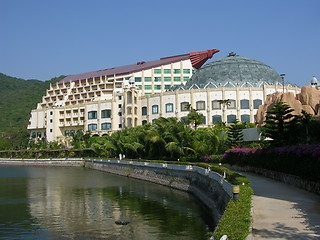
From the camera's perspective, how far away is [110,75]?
129 meters

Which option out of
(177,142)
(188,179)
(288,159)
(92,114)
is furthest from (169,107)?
(288,159)

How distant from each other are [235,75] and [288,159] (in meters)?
77.1

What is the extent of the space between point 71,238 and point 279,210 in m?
10.1

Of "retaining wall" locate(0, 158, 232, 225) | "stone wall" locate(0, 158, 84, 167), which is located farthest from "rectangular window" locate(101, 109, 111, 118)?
"retaining wall" locate(0, 158, 232, 225)

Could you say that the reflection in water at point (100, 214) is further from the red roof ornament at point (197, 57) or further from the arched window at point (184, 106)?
the red roof ornament at point (197, 57)

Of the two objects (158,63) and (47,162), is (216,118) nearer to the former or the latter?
(47,162)

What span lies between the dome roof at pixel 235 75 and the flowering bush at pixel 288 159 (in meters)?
61.1

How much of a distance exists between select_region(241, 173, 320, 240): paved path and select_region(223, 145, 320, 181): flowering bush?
1335 mm

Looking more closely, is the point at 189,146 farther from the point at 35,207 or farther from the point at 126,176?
the point at 35,207

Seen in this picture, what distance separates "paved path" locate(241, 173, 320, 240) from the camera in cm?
1231

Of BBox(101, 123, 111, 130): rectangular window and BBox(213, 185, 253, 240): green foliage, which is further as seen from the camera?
BBox(101, 123, 111, 130): rectangular window

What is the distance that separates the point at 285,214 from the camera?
50.0 feet

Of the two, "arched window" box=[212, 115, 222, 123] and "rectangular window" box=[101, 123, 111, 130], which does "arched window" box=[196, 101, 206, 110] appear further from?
"rectangular window" box=[101, 123, 111, 130]

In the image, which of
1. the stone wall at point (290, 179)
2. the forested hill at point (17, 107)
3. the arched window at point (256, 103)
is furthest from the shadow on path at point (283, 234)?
the forested hill at point (17, 107)
